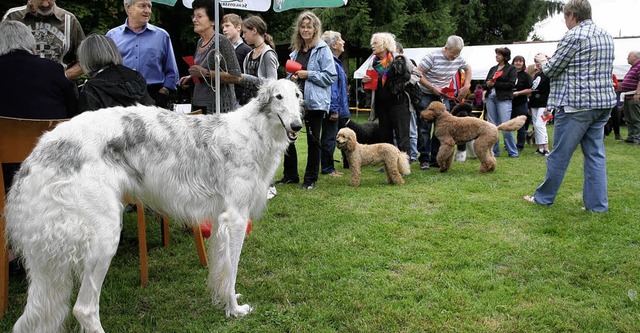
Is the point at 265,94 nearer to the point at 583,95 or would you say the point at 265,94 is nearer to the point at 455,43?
the point at 583,95

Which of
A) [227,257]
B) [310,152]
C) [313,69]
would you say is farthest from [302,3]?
[227,257]

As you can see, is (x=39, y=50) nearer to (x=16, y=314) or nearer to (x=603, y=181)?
(x=16, y=314)

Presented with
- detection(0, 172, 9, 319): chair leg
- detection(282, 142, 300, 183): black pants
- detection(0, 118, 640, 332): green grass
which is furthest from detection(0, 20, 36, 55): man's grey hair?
detection(282, 142, 300, 183): black pants

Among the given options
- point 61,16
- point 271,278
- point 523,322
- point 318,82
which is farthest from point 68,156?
point 318,82

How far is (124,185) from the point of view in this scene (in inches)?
103

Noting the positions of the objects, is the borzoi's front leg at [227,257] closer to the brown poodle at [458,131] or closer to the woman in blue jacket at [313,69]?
the woman in blue jacket at [313,69]

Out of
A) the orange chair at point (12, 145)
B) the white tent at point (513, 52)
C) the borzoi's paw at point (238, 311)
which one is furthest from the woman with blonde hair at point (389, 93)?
the white tent at point (513, 52)

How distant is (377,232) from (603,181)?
2.54m

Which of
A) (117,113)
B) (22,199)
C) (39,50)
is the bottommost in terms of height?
(22,199)

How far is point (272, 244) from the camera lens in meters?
4.32

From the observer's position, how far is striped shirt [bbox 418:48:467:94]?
8086 mm

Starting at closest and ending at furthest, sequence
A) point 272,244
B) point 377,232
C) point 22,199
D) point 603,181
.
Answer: point 22,199 < point 272,244 < point 377,232 < point 603,181

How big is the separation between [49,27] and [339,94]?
159 inches

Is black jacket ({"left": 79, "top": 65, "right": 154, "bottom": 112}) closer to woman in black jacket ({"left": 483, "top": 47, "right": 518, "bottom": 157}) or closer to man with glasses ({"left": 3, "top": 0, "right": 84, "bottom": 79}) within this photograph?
man with glasses ({"left": 3, "top": 0, "right": 84, "bottom": 79})
